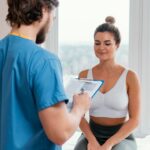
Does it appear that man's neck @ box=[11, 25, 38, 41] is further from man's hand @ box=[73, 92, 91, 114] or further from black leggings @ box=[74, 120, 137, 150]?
black leggings @ box=[74, 120, 137, 150]

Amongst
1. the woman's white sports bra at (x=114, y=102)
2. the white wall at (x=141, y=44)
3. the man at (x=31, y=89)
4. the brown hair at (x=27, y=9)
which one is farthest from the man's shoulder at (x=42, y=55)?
the white wall at (x=141, y=44)

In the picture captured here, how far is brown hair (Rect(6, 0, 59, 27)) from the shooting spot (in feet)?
2.79

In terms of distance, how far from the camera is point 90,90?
3.57 feet

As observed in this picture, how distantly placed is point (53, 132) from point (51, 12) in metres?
0.37

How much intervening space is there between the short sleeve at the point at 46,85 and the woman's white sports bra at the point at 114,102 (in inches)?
35.4

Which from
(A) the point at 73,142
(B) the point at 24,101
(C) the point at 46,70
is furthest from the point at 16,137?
(A) the point at 73,142

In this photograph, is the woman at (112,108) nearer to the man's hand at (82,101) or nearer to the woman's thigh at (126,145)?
the woman's thigh at (126,145)

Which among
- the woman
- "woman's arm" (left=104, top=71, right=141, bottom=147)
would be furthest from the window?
"woman's arm" (left=104, top=71, right=141, bottom=147)

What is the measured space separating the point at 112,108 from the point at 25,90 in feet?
3.17

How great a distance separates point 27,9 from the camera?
85 cm

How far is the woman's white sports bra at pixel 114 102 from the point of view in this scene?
5.56ft

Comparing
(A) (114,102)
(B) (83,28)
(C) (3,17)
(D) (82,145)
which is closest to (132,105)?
(A) (114,102)

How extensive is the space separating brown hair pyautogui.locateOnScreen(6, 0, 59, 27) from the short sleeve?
0.48 ft

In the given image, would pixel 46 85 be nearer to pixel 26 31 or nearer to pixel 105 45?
pixel 26 31
